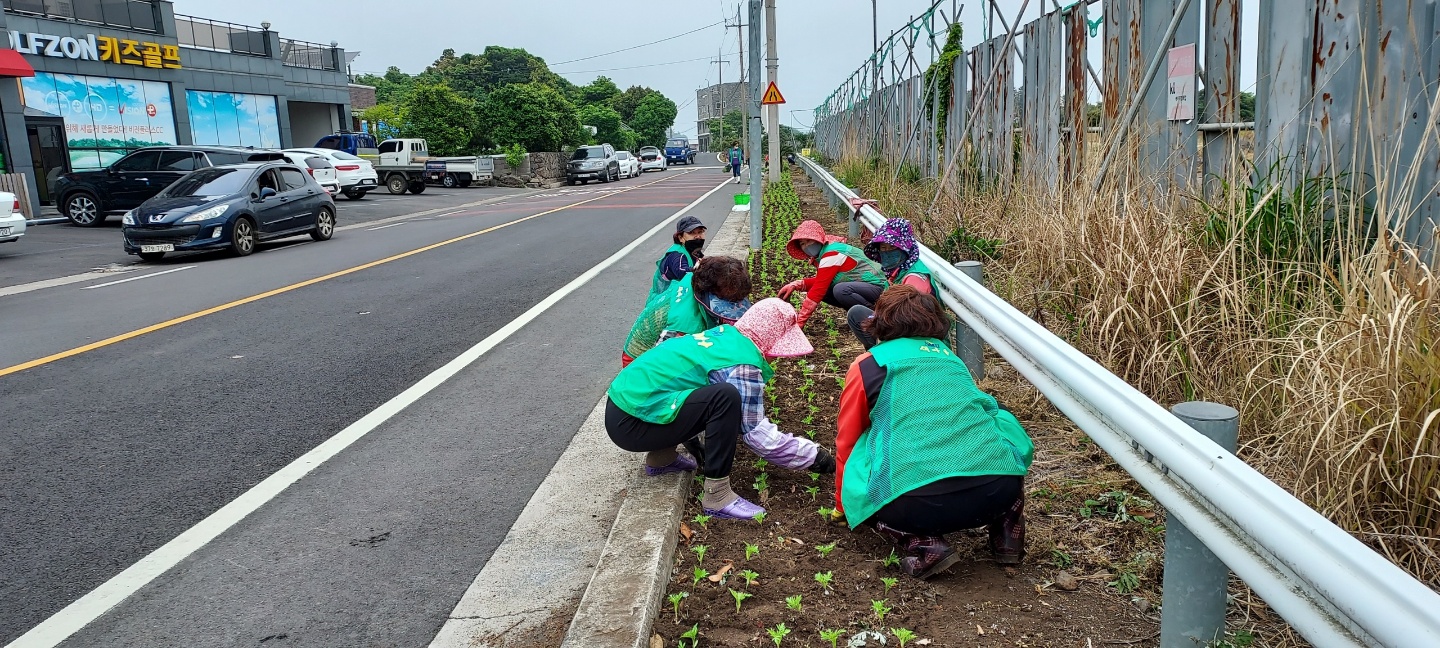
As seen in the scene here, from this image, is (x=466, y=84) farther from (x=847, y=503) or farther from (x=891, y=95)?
(x=847, y=503)

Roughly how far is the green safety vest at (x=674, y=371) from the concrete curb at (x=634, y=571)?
1.12 ft

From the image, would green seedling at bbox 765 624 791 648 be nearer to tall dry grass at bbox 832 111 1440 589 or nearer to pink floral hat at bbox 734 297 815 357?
pink floral hat at bbox 734 297 815 357

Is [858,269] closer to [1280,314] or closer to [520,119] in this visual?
[1280,314]

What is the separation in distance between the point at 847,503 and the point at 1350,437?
62.3 inches

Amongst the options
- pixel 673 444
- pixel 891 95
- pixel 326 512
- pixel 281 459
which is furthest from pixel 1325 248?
pixel 891 95

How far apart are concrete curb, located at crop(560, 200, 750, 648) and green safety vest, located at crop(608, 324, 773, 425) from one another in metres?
0.34

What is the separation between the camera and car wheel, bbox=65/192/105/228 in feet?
71.7

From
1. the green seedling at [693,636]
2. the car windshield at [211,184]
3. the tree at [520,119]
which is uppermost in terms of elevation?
the tree at [520,119]

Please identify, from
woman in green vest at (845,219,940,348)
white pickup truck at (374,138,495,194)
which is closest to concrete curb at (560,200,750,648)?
woman in green vest at (845,219,940,348)

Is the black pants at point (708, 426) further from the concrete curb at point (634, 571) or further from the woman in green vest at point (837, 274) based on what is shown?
the woman in green vest at point (837, 274)

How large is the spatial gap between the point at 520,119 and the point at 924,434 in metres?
43.6

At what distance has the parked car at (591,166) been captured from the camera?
4447 cm

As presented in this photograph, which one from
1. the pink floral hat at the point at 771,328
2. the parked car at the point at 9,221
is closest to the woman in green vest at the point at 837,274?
the pink floral hat at the point at 771,328

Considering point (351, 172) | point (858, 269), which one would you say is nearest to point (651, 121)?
point (351, 172)
